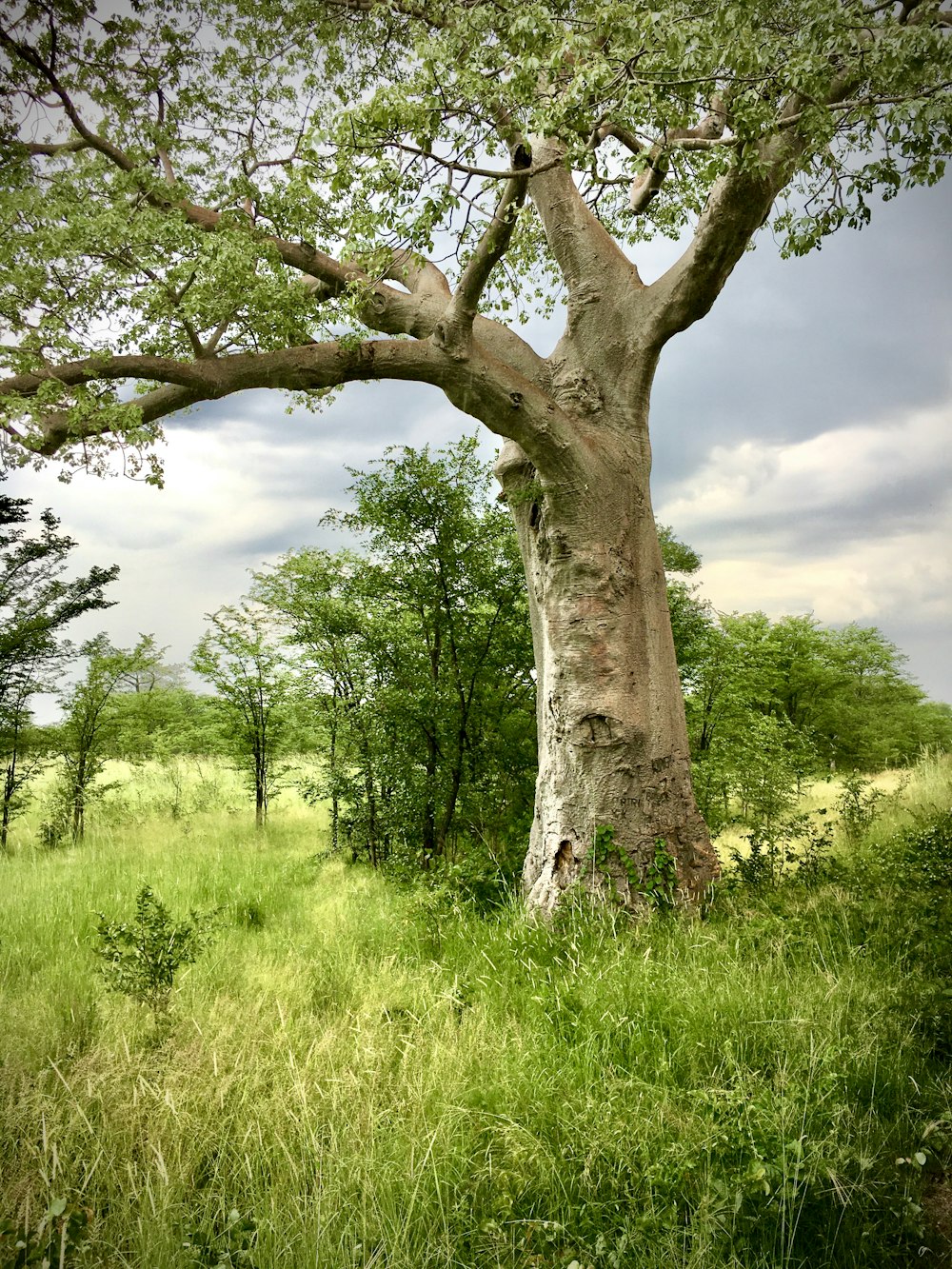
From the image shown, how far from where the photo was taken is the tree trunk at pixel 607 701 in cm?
512

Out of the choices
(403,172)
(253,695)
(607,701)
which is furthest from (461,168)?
(253,695)

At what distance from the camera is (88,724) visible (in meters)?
10.4

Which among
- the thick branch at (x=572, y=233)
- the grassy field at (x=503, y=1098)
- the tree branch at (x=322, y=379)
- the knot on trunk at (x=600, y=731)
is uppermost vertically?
the thick branch at (x=572, y=233)

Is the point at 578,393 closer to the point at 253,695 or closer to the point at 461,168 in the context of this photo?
the point at 461,168

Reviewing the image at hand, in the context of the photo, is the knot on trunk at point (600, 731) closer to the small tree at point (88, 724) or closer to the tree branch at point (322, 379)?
the tree branch at point (322, 379)

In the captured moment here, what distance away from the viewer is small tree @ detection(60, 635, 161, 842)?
1028 centimetres

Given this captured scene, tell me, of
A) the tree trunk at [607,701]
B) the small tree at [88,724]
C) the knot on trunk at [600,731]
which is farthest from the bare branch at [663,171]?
the small tree at [88,724]

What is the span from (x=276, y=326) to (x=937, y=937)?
6216mm

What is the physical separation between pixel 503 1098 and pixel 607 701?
9.84ft

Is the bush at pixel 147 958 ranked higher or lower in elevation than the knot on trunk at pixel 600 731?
lower

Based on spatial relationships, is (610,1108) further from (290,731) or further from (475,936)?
(290,731)

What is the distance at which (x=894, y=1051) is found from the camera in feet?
9.71

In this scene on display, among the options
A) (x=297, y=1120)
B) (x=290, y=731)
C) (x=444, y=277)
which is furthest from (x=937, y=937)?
(x=290, y=731)

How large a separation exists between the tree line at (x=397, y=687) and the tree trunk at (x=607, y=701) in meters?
1.51
